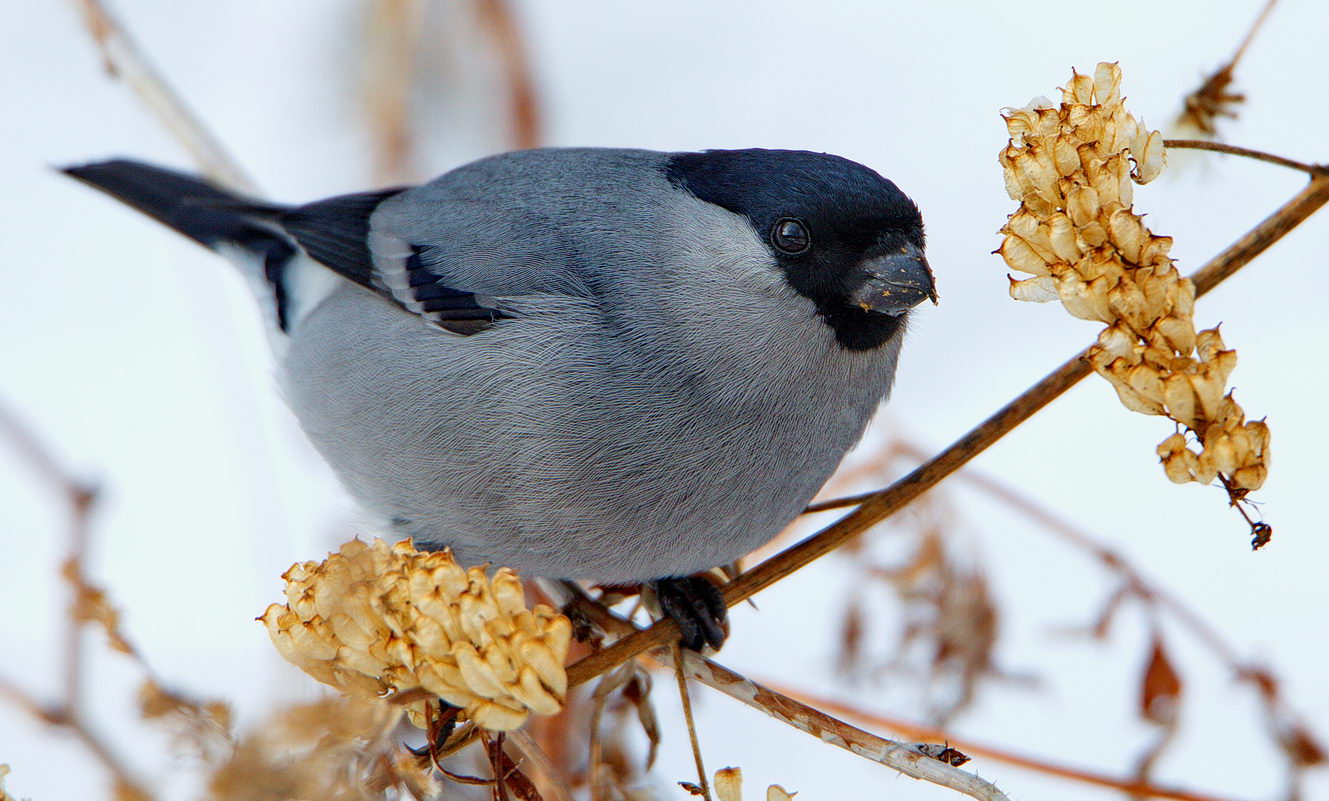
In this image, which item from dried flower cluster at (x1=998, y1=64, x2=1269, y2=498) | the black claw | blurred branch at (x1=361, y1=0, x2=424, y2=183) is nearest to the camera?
dried flower cluster at (x1=998, y1=64, x2=1269, y2=498)

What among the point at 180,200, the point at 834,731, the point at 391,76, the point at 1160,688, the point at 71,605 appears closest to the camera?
the point at 834,731

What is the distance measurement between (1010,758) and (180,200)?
99.9 inches

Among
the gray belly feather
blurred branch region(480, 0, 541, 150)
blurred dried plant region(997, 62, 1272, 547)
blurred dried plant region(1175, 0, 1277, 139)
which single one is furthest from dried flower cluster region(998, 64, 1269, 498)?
blurred branch region(480, 0, 541, 150)

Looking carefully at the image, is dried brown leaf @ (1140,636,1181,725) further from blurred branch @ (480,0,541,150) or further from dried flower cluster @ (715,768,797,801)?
blurred branch @ (480,0,541,150)

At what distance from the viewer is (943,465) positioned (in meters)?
1.76

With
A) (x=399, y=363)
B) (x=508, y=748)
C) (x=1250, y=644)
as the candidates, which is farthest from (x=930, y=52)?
(x=508, y=748)

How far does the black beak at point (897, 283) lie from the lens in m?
2.08

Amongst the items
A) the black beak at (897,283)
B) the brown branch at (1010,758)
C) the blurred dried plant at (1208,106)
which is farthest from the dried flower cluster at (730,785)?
the blurred dried plant at (1208,106)

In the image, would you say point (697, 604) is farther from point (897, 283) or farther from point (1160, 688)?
point (1160, 688)

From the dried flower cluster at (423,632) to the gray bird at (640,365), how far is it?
2.66 ft

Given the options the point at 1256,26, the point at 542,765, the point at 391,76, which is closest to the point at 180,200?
the point at 391,76

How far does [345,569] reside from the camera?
1.37 m

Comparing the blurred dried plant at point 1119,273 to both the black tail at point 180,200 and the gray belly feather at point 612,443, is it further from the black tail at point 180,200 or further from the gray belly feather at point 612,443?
the black tail at point 180,200

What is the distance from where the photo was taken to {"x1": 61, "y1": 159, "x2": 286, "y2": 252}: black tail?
10.8ft
